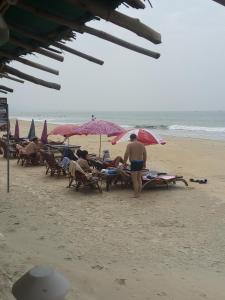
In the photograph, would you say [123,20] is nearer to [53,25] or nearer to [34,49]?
[53,25]

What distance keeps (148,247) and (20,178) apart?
606 cm

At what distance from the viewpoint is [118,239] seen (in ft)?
20.4

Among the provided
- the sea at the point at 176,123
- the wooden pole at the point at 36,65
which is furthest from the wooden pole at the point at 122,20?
the sea at the point at 176,123

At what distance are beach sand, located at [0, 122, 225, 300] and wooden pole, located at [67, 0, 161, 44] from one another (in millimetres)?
2337

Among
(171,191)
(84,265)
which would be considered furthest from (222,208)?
(84,265)

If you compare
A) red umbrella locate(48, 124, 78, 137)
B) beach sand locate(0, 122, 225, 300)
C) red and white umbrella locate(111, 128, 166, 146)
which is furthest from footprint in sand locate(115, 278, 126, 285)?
red umbrella locate(48, 124, 78, 137)

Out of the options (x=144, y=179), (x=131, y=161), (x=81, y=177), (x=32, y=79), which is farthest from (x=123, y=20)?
(x=144, y=179)

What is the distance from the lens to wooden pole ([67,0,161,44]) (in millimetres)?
2551

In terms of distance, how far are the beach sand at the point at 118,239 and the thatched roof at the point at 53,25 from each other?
2.12 m

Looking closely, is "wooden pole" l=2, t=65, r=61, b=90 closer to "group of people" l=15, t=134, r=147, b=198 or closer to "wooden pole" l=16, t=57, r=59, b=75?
"wooden pole" l=16, t=57, r=59, b=75

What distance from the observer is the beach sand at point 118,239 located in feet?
14.7

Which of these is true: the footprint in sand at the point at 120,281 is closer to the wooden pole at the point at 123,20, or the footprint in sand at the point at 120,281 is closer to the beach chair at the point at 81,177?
the wooden pole at the point at 123,20

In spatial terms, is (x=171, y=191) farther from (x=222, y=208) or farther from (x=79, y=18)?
(x=79, y=18)

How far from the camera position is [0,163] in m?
14.2
